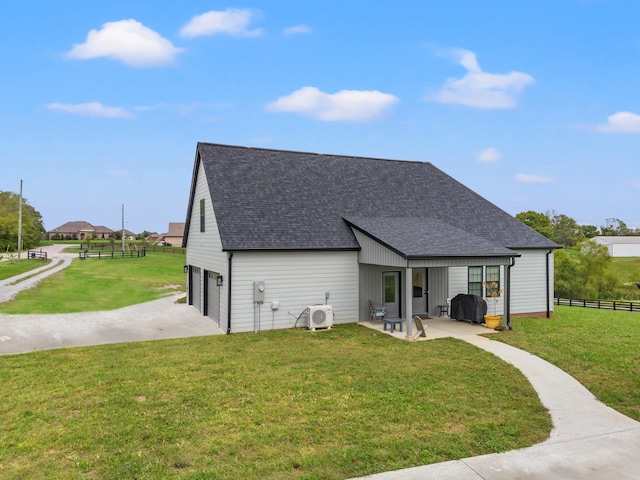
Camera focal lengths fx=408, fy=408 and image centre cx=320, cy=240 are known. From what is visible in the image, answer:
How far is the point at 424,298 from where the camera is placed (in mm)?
17875

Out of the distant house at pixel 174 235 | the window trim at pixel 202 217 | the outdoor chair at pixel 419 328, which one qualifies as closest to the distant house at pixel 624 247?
the distant house at pixel 174 235

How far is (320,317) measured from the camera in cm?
1543

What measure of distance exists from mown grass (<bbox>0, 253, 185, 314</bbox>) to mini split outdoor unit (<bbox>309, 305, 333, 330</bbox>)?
11.8 metres

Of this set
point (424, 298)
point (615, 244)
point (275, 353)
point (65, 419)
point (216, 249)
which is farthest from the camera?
point (615, 244)

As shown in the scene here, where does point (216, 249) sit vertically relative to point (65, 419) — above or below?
above

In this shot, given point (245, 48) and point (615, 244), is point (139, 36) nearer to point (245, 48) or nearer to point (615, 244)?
point (245, 48)

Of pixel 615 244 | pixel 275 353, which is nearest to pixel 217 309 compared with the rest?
pixel 275 353

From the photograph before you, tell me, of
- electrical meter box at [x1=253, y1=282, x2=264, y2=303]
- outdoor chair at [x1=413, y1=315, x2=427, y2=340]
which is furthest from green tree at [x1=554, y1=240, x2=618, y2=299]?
electrical meter box at [x1=253, y1=282, x2=264, y2=303]

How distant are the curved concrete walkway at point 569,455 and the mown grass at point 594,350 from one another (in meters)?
0.66

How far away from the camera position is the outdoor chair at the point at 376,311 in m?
16.3

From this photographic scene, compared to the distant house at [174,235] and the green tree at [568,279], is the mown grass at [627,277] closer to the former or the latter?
the green tree at [568,279]

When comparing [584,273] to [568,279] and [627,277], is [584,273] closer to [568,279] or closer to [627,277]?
[568,279]

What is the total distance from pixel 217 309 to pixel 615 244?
103018 mm

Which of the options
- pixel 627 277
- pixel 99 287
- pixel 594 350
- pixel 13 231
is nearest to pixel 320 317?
pixel 594 350
